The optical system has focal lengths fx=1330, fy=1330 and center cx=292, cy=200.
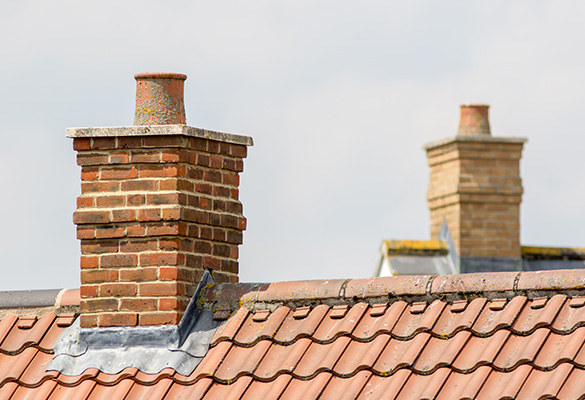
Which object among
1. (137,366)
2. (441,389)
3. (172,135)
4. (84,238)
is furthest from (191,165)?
(441,389)

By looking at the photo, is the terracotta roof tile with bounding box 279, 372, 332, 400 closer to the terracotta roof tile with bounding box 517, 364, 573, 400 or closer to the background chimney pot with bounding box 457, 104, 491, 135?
the terracotta roof tile with bounding box 517, 364, 573, 400

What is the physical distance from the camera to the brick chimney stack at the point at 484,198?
63.3ft

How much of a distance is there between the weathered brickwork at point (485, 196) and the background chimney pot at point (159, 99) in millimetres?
10580

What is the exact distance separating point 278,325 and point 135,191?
1.36 meters

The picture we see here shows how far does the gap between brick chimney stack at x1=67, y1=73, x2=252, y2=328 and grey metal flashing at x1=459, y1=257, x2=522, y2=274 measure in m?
10.6

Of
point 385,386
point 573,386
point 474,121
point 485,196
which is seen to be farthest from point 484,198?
point 573,386

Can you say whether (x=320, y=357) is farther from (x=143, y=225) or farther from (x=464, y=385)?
(x=143, y=225)

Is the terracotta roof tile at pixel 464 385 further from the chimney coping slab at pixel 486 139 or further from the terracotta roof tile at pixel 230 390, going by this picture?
the chimney coping slab at pixel 486 139

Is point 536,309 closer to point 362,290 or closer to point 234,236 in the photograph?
point 362,290

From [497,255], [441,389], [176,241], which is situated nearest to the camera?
[441,389]

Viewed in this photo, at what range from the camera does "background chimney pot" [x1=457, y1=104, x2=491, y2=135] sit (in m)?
20.0

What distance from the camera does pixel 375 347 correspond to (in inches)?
297

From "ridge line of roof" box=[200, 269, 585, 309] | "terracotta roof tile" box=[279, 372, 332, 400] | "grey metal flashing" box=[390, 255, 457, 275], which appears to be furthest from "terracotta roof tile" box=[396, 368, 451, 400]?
"grey metal flashing" box=[390, 255, 457, 275]

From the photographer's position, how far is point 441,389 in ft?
23.0
